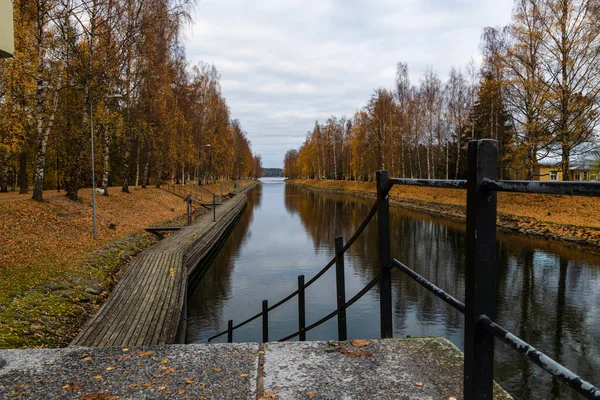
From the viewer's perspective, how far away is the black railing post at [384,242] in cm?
247

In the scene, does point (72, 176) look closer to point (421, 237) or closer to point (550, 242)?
point (421, 237)

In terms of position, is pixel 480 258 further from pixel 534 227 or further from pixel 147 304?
pixel 534 227

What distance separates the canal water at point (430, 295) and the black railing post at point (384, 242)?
4.91m

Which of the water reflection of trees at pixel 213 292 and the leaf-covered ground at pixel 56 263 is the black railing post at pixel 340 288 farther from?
the water reflection of trees at pixel 213 292

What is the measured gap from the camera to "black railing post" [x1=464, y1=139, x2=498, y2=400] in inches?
52.6

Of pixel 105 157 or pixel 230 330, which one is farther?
pixel 105 157

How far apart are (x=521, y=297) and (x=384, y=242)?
31.8 ft

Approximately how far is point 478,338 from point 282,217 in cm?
2984

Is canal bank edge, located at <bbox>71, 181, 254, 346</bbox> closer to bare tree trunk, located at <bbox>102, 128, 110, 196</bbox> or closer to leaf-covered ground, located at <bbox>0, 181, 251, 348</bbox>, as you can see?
leaf-covered ground, located at <bbox>0, 181, 251, 348</bbox>

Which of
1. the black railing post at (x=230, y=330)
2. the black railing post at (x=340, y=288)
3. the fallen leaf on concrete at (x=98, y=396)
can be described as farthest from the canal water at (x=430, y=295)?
the fallen leaf on concrete at (x=98, y=396)

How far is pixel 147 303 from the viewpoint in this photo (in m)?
7.66

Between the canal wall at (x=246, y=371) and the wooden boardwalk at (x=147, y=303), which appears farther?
the wooden boardwalk at (x=147, y=303)

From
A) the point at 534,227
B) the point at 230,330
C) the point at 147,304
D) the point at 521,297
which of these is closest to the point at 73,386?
the point at 147,304

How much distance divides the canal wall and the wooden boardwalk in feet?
10.4
